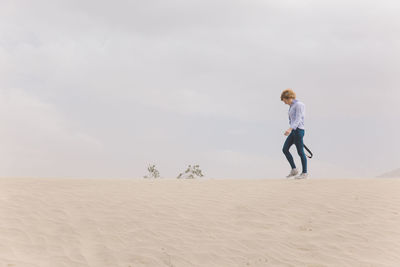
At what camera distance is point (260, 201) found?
9.62 m

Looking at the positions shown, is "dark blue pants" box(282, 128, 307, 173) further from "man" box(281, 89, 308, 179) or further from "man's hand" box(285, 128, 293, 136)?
"man's hand" box(285, 128, 293, 136)

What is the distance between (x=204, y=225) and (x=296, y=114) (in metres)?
4.42

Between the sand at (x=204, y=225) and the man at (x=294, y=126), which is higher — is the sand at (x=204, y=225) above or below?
below

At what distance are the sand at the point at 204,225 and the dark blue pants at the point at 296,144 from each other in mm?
612

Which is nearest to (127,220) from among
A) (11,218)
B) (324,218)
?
(11,218)

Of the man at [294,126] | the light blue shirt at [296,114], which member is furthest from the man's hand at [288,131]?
the light blue shirt at [296,114]

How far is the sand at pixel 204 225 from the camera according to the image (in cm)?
707

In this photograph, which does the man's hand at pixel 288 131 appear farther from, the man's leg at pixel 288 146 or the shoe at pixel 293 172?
the shoe at pixel 293 172

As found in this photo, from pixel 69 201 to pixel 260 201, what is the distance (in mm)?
4278

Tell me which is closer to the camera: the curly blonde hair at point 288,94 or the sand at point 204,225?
the sand at point 204,225

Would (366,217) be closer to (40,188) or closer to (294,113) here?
(294,113)

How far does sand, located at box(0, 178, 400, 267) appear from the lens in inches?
278

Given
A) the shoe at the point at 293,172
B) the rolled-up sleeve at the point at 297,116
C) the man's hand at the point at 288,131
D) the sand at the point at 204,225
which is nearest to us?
the sand at the point at 204,225

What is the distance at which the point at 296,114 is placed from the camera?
36.9ft
